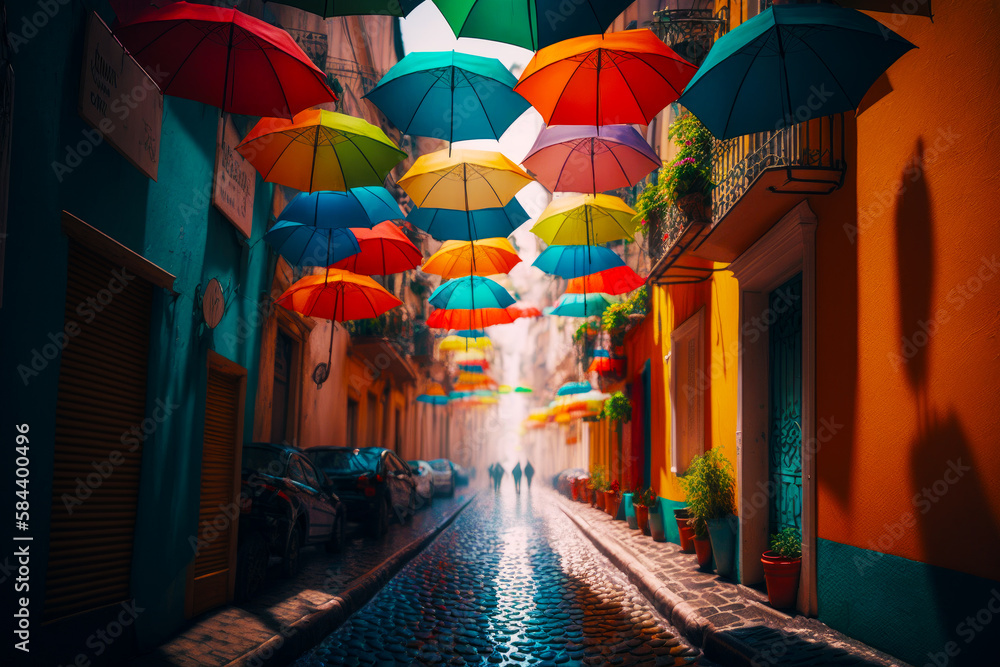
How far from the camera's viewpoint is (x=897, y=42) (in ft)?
16.3

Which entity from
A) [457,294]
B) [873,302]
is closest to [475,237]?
[457,294]

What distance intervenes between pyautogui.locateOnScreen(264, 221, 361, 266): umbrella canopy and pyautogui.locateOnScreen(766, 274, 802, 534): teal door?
5583 millimetres

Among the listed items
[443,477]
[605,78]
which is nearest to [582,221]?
[605,78]

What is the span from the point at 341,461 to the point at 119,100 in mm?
8854

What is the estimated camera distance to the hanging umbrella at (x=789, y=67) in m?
5.19

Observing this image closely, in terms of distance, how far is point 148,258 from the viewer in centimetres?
592

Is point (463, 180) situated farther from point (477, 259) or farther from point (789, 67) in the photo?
point (789, 67)

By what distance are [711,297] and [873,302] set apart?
5069mm

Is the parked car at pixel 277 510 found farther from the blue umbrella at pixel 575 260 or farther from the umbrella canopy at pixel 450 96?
the blue umbrella at pixel 575 260

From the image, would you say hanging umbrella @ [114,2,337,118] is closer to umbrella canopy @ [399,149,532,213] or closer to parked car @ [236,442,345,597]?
umbrella canopy @ [399,149,532,213]

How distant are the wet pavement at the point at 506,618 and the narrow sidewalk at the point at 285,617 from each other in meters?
0.17

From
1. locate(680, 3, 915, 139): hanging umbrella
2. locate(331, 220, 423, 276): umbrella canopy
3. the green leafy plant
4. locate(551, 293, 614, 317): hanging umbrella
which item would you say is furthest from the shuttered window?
locate(551, 293, 614, 317): hanging umbrella

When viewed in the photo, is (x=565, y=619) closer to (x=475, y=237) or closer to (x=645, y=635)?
(x=645, y=635)

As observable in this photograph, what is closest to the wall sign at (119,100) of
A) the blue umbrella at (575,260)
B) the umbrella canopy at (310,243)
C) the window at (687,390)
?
the umbrella canopy at (310,243)
